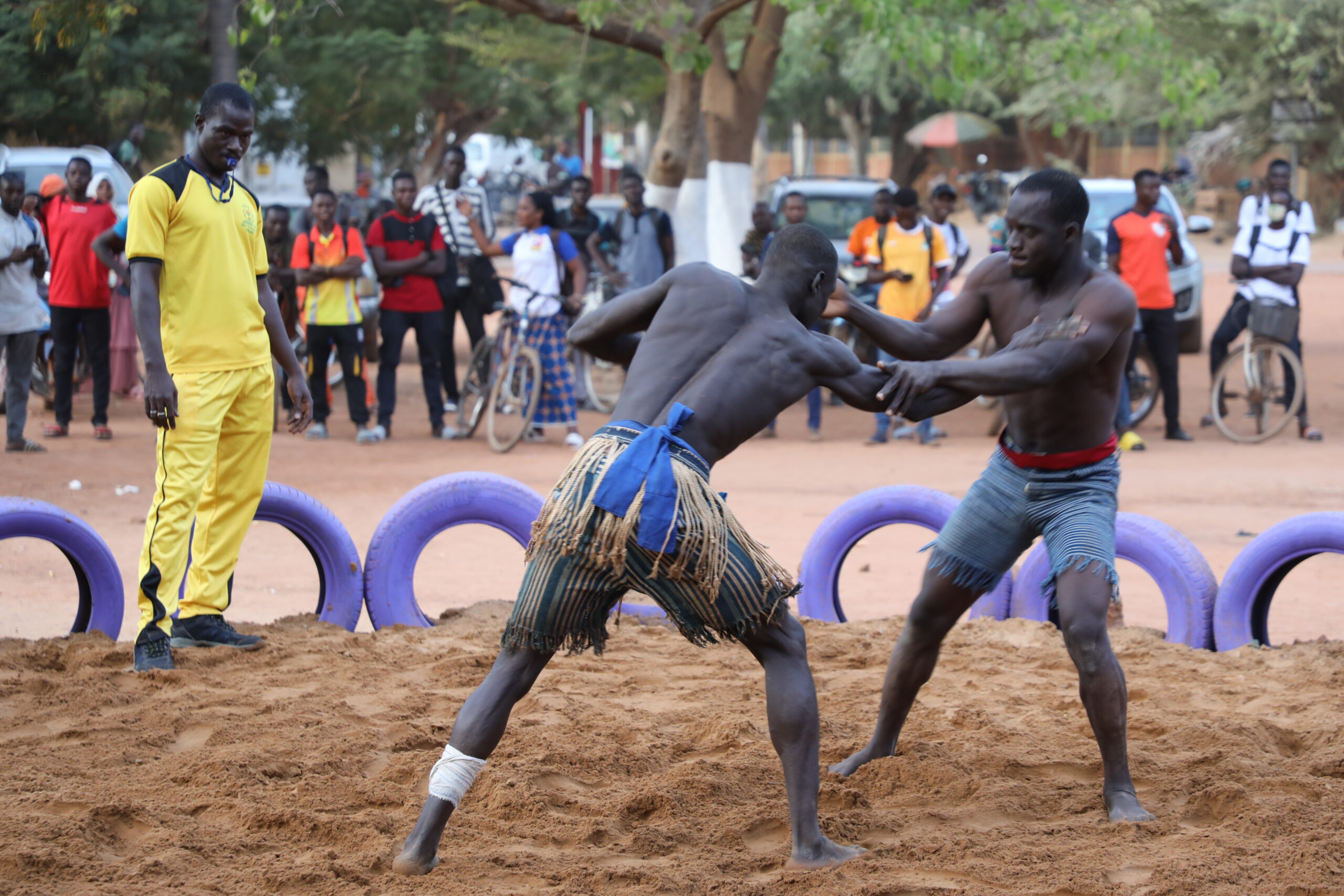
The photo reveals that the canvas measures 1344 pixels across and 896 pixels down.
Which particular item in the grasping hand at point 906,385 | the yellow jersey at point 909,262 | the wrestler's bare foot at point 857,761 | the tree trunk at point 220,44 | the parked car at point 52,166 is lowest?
the wrestler's bare foot at point 857,761

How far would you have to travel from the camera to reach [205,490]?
5391mm

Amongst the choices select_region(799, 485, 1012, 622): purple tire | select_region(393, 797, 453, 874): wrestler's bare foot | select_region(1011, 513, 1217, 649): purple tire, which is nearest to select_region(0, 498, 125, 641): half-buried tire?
select_region(393, 797, 453, 874): wrestler's bare foot

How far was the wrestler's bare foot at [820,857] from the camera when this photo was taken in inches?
144

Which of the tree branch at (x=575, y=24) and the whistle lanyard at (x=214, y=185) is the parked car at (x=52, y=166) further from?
the whistle lanyard at (x=214, y=185)

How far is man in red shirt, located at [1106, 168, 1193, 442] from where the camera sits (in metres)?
11.0

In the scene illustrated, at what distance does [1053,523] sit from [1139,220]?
7.57 m

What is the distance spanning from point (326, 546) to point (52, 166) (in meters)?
9.74

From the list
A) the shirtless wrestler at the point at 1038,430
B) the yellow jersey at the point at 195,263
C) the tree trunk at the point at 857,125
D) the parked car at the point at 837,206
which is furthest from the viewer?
the tree trunk at the point at 857,125

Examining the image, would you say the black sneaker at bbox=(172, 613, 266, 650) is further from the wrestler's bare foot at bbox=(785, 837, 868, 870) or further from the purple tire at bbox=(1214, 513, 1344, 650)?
the purple tire at bbox=(1214, 513, 1344, 650)

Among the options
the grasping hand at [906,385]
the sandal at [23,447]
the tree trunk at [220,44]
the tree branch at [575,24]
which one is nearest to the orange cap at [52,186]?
the sandal at [23,447]

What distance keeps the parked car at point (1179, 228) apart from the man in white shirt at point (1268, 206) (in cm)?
163

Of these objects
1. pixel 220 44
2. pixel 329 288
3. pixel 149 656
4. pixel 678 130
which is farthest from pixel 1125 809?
pixel 220 44

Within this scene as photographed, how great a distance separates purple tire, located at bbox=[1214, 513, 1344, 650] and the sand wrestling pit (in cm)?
22

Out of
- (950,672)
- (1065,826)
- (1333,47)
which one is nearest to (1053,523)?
(1065,826)
